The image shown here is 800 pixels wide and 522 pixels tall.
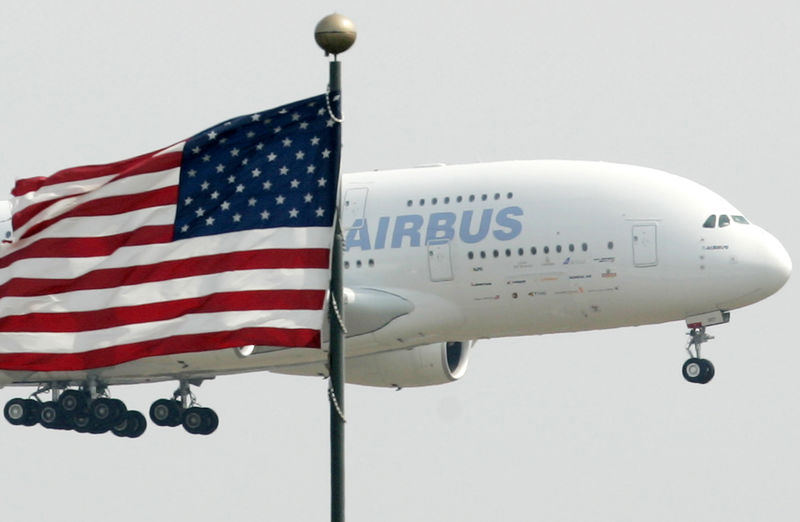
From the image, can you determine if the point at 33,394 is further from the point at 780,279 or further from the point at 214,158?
the point at 214,158

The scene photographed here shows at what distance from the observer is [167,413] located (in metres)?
62.0

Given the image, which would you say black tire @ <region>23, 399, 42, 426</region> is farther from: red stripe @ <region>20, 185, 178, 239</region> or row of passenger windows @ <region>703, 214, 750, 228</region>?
red stripe @ <region>20, 185, 178, 239</region>

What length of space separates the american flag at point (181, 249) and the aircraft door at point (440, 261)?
84.5 ft

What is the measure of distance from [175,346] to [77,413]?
33283mm

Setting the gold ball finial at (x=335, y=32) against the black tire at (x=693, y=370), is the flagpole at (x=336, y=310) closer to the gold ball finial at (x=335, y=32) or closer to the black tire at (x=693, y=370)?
the gold ball finial at (x=335, y=32)

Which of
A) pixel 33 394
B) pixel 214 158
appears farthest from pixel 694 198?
pixel 214 158

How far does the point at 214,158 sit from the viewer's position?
2838cm

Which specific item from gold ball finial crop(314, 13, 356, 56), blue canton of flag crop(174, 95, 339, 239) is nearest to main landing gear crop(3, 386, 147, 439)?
blue canton of flag crop(174, 95, 339, 239)

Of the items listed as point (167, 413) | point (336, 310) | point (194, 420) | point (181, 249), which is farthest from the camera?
point (167, 413)

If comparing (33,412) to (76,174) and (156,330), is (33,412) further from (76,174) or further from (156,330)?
(156,330)

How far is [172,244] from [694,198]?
91.9 ft

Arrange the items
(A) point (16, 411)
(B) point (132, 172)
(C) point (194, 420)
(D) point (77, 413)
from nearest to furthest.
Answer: (B) point (132, 172)
(D) point (77, 413)
(A) point (16, 411)
(C) point (194, 420)

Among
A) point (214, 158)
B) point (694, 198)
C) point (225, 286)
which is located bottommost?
point (225, 286)

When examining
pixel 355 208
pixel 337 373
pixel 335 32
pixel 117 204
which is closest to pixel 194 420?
pixel 355 208
